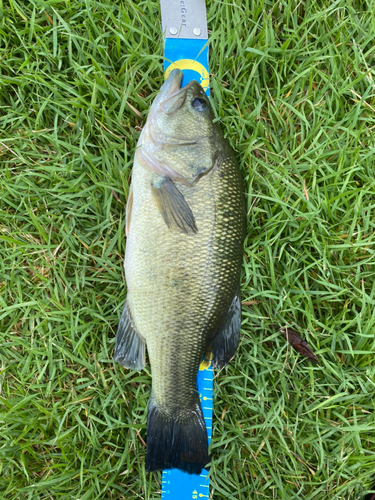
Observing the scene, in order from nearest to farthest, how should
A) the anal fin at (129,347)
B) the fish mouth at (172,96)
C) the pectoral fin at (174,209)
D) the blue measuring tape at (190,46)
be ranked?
1. the pectoral fin at (174,209)
2. the fish mouth at (172,96)
3. the anal fin at (129,347)
4. the blue measuring tape at (190,46)

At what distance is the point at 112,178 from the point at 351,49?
1.92 m

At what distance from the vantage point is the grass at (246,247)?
2.12 metres

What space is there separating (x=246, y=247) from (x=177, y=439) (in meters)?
1.28

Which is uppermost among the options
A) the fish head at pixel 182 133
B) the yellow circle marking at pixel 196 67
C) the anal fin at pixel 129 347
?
the yellow circle marking at pixel 196 67

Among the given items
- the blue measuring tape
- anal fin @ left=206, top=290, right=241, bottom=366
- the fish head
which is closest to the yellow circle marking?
the blue measuring tape

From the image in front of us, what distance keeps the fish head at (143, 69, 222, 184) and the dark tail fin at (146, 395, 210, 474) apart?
1410mm

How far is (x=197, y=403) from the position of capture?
203 cm

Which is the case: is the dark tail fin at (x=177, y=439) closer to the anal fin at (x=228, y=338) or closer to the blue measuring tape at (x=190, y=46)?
the blue measuring tape at (x=190, y=46)

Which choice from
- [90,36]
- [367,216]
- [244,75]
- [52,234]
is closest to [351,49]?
[244,75]

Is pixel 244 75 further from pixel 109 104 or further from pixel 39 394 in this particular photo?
pixel 39 394

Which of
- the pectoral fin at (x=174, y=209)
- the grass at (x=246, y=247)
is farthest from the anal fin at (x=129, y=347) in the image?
the pectoral fin at (x=174, y=209)

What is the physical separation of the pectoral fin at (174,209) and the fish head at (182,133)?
82 millimetres

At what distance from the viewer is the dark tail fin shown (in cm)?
200

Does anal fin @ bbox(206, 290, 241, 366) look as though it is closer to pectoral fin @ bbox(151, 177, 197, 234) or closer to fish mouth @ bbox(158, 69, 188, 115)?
pectoral fin @ bbox(151, 177, 197, 234)
